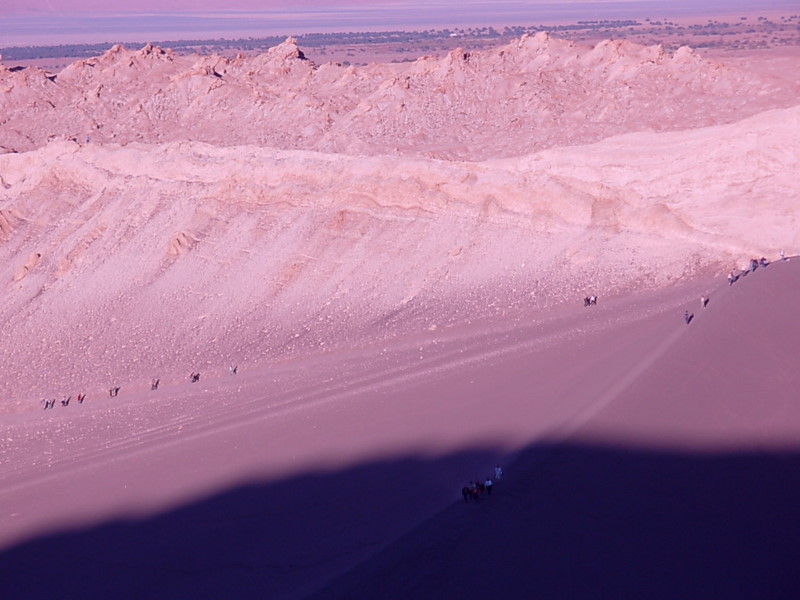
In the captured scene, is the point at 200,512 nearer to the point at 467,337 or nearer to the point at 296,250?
the point at 467,337

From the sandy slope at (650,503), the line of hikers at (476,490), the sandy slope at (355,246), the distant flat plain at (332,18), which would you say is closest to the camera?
the sandy slope at (650,503)

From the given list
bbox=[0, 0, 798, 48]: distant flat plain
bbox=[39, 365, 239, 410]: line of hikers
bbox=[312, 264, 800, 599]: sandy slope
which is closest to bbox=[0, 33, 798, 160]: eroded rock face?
bbox=[39, 365, 239, 410]: line of hikers

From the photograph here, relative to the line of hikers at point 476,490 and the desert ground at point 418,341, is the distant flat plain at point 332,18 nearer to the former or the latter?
the desert ground at point 418,341

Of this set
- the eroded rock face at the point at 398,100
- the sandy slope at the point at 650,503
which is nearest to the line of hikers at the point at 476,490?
the sandy slope at the point at 650,503

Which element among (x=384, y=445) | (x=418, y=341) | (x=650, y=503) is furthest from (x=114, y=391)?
(x=650, y=503)

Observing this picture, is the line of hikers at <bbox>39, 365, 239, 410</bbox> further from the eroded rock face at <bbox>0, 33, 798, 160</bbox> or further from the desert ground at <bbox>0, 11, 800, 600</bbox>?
the eroded rock face at <bbox>0, 33, 798, 160</bbox>
